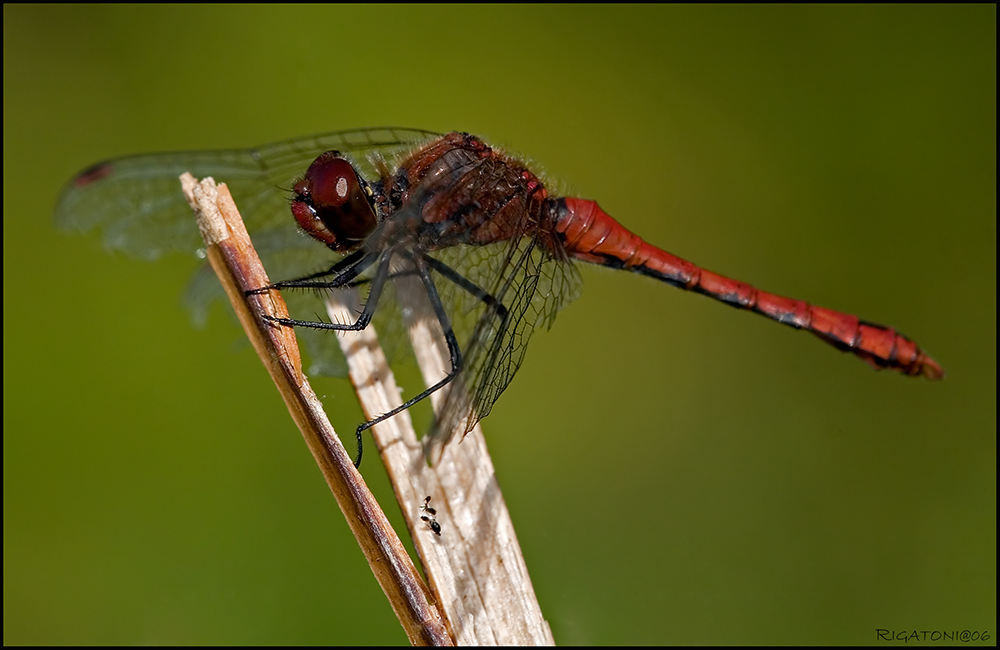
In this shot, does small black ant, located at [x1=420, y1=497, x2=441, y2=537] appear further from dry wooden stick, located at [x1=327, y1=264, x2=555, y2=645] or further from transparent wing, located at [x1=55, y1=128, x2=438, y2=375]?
transparent wing, located at [x1=55, y1=128, x2=438, y2=375]

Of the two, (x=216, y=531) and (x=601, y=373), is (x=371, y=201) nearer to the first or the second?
(x=216, y=531)

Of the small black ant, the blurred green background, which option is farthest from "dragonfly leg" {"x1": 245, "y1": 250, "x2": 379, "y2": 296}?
the small black ant

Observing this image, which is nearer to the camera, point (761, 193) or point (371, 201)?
point (371, 201)

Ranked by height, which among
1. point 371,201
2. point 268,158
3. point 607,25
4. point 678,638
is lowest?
point 678,638

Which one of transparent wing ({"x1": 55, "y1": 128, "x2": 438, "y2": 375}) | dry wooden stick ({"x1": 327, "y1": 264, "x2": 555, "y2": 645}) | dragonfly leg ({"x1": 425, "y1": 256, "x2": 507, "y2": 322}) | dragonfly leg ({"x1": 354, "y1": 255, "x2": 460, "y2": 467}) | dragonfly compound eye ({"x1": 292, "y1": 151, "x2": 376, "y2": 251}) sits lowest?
dry wooden stick ({"x1": 327, "y1": 264, "x2": 555, "y2": 645})

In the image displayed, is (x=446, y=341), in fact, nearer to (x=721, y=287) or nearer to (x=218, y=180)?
(x=218, y=180)

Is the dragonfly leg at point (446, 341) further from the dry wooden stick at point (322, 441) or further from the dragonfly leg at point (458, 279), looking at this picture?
the dry wooden stick at point (322, 441)

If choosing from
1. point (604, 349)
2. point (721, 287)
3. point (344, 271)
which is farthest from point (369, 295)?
point (604, 349)

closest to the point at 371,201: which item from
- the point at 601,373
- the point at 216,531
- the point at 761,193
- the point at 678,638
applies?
the point at 216,531
